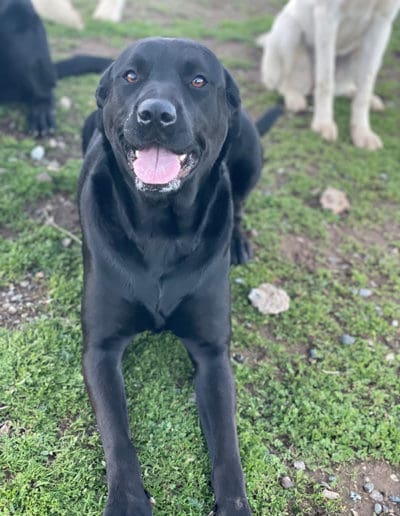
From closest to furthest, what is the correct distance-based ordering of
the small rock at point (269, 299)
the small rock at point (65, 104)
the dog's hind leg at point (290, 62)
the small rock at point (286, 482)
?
the small rock at point (286, 482), the small rock at point (269, 299), the small rock at point (65, 104), the dog's hind leg at point (290, 62)

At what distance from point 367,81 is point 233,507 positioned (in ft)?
10.9

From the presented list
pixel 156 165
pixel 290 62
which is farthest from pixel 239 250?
pixel 290 62

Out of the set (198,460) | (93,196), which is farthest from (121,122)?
(198,460)

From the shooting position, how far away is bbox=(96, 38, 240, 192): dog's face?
5.98ft

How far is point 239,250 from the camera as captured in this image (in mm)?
2877

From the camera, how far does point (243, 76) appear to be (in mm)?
4906

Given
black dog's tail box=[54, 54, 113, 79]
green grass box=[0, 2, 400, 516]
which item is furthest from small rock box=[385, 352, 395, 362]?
black dog's tail box=[54, 54, 113, 79]

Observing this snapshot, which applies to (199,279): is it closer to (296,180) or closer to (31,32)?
(296,180)

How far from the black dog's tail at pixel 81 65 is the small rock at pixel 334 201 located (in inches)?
65.5

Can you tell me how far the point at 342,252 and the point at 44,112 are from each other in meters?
2.06

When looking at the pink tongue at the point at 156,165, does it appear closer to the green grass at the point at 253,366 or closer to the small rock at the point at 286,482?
the green grass at the point at 253,366

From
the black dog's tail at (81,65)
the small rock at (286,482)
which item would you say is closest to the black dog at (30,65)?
the black dog's tail at (81,65)

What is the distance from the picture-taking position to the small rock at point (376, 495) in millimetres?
1922

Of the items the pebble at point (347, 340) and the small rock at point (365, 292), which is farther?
the small rock at point (365, 292)
